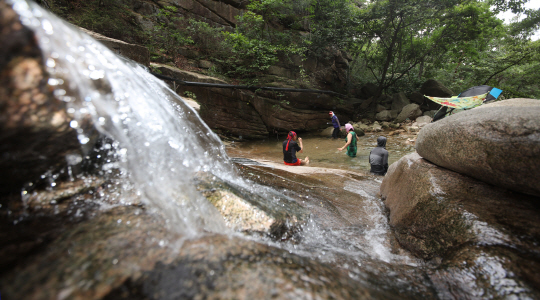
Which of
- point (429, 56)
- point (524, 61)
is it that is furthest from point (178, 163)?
point (429, 56)

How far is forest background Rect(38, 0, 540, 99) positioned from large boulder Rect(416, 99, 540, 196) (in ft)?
30.6

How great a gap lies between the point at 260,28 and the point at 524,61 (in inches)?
684

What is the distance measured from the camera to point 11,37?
1.11m

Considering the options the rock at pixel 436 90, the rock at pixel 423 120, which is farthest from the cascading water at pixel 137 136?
the rock at pixel 436 90

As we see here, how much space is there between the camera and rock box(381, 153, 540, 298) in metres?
1.33

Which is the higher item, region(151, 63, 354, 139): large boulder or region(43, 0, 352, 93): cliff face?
region(43, 0, 352, 93): cliff face

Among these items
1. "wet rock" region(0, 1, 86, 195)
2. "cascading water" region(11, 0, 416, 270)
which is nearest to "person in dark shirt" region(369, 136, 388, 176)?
"cascading water" region(11, 0, 416, 270)

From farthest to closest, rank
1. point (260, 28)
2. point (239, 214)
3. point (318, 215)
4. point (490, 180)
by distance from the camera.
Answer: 1. point (260, 28)
2. point (318, 215)
3. point (490, 180)
4. point (239, 214)

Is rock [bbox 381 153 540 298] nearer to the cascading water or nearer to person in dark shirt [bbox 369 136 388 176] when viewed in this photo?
the cascading water

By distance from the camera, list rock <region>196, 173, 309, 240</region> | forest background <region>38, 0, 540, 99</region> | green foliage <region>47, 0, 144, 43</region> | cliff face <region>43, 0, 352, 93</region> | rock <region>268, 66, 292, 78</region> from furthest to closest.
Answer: rock <region>268, 66, 292, 78</region>
forest background <region>38, 0, 540, 99</region>
cliff face <region>43, 0, 352, 93</region>
green foliage <region>47, 0, 144, 43</region>
rock <region>196, 173, 309, 240</region>

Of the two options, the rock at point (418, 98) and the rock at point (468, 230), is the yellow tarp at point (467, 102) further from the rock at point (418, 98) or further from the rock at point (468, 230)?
the rock at point (418, 98)

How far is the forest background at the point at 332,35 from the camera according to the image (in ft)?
30.3

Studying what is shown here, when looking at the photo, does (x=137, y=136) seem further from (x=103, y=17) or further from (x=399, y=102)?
(x=399, y=102)

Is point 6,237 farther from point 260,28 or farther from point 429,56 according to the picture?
point 429,56
